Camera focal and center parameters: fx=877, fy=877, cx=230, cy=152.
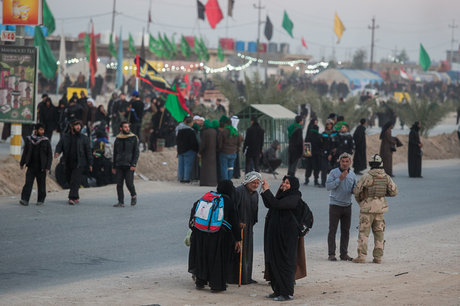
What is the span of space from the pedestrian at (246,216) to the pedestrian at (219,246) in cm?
10

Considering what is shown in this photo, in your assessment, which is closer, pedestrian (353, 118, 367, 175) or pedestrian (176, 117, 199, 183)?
pedestrian (176, 117, 199, 183)

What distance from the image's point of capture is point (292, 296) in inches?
337

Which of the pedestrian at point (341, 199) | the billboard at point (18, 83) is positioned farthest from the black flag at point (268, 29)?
the pedestrian at point (341, 199)

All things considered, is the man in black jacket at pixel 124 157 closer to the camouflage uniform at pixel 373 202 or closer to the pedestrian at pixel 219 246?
the camouflage uniform at pixel 373 202

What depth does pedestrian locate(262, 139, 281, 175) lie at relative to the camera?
21094 millimetres

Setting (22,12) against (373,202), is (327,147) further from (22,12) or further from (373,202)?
(373,202)

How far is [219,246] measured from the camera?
873 centimetres

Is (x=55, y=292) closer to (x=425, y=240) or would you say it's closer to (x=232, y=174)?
(x=425, y=240)

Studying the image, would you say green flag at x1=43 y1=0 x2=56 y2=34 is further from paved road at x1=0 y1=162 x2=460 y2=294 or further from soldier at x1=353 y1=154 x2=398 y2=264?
soldier at x1=353 y1=154 x2=398 y2=264

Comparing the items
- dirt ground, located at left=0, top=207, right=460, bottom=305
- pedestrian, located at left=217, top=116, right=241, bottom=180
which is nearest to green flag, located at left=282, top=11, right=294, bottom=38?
pedestrian, located at left=217, top=116, right=241, bottom=180

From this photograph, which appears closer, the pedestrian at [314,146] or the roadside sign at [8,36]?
the roadside sign at [8,36]

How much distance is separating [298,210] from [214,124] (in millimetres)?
9973

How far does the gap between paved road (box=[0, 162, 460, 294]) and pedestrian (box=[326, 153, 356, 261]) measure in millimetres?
846

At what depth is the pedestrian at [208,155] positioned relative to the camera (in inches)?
716
